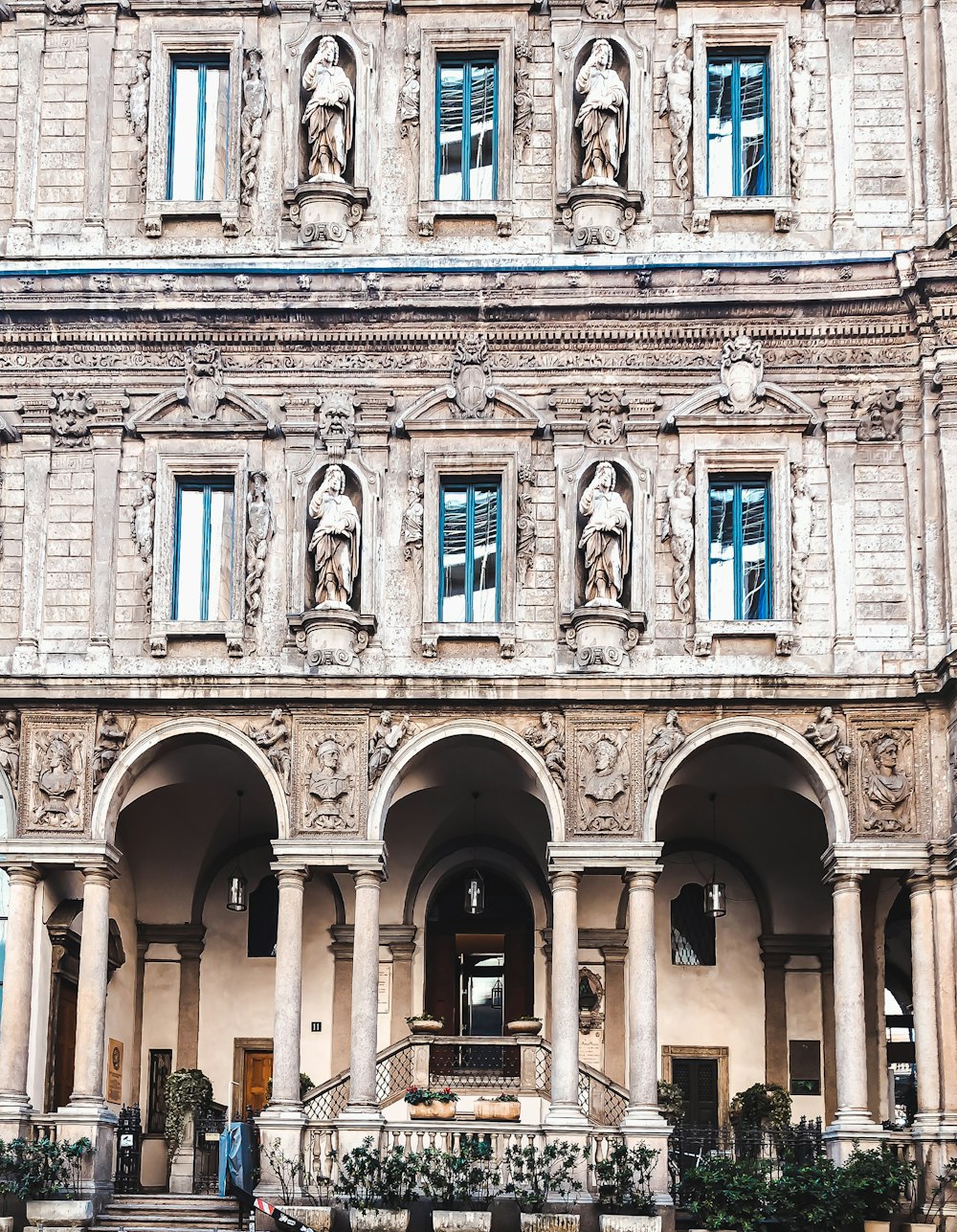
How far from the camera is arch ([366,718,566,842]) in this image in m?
28.3

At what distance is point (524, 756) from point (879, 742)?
450cm

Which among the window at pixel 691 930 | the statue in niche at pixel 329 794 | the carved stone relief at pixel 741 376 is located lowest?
the window at pixel 691 930

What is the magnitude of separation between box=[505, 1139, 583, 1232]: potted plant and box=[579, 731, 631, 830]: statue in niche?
13.2 feet

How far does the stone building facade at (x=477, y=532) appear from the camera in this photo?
92.8ft

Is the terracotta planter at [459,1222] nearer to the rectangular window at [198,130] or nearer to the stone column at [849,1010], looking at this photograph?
the stone column at [849,1010]

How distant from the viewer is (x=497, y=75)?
101 ft

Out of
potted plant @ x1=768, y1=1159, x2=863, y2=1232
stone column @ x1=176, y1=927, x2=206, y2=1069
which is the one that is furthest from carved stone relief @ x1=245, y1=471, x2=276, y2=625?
potted plant @ x1=768, y1=1159, x2=863, y2=1232

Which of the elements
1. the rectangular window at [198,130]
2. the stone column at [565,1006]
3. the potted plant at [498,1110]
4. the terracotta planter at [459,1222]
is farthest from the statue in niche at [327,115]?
the terracotta planter at [459,1222]

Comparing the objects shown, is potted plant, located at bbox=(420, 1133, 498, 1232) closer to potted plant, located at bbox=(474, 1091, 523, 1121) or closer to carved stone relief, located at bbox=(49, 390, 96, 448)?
potted plant, located at bbox=(474, 1091, 523, 1121)

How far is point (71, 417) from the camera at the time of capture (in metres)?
29.6

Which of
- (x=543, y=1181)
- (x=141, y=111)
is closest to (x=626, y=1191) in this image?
(x=543, y=1181)

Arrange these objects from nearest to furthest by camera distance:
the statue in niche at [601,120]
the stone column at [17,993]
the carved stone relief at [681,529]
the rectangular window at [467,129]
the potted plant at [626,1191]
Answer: the potted plant at [626,1191] → the stone column at [17,993] → the carved stone relief at [681,529] → the statue in niche at [601,120] → the rectangular window at [467,129]

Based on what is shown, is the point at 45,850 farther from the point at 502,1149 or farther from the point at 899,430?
the point at 899,430

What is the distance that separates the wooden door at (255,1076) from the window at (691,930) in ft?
19.6
